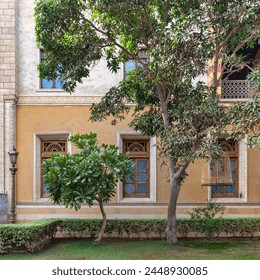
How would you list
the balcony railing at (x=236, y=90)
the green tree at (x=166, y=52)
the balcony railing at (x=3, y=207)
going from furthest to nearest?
the balcony railing at (x=236, y=90) → the balcony railing at (x=3, y=207) → the green tree at (x=166, y=52)

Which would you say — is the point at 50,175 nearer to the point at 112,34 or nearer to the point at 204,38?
the point at 112,34

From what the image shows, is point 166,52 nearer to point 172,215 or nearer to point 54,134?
point 172,215

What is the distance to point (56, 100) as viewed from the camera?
53.4 ft

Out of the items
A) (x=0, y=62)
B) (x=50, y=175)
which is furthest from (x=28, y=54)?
(x=50, y=175)

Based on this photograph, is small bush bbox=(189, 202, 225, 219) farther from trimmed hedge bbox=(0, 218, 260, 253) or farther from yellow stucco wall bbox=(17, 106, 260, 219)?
yellow stucco wall bbox=(17, 106, 260, 219)

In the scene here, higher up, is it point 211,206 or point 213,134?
point 213,134

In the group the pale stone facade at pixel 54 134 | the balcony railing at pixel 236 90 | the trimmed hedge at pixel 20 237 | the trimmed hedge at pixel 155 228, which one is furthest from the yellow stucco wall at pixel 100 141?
the trimmed hedge at pixel 20 237

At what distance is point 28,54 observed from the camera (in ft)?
54.2

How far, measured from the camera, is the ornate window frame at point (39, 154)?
16.2 meters

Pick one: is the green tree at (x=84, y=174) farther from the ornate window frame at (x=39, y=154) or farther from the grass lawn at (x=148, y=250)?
the ornate window frame at (x=39, y=154)

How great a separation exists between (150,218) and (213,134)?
17.0ft

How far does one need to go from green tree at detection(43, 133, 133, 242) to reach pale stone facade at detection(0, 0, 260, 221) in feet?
12.5

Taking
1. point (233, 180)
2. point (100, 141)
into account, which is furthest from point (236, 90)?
point (100, 141)

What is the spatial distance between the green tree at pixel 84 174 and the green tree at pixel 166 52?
4.31ft
